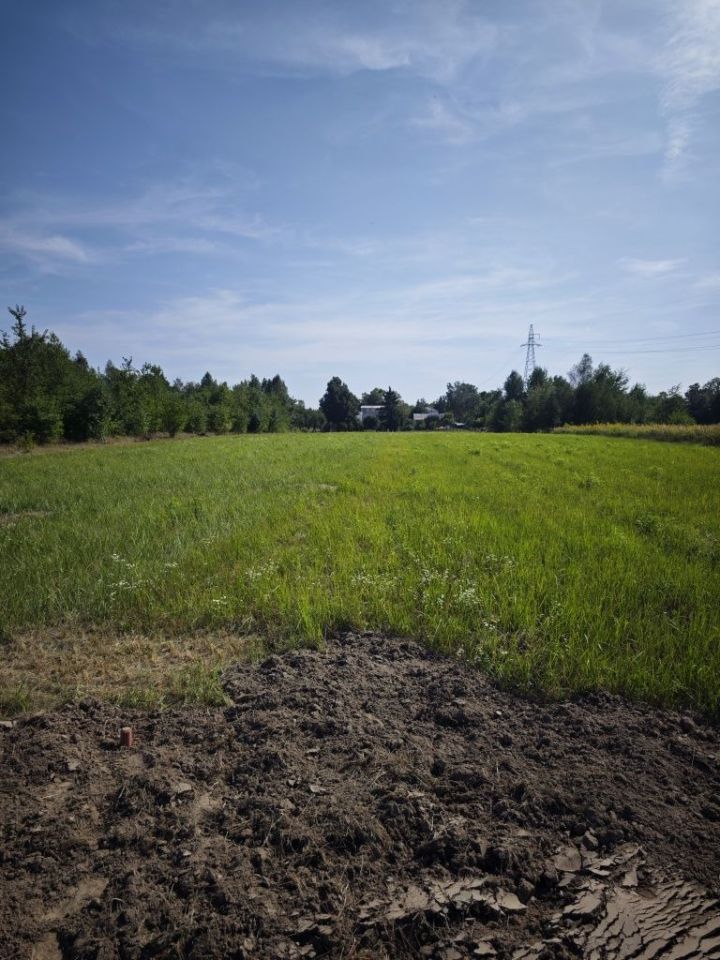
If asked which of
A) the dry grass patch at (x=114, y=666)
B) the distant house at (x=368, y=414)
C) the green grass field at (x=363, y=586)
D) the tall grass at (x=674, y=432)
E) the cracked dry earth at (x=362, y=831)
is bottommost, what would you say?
the cracked dry earth at (x=362, y=831)

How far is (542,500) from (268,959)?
Answer: 8.91 meters

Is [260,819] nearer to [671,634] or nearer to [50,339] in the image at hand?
[671,634]

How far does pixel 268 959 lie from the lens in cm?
145

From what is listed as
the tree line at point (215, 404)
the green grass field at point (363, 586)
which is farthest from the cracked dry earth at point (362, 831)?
the tree line at point (215, 404)

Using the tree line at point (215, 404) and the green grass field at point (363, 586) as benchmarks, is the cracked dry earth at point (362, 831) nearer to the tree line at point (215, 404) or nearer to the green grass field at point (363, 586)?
the green grass field at point (363, 586)

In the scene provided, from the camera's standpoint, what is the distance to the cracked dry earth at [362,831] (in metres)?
1.55

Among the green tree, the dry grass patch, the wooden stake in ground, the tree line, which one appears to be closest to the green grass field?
the dry grass patch

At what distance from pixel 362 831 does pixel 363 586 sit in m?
2.75

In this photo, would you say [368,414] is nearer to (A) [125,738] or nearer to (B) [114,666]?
(B) [114,666]

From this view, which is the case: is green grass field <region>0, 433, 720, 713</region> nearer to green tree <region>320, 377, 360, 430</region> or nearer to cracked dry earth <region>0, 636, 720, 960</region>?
cracked dry earth <region>0, 636, 720, 960</region>

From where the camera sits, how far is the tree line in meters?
29.5

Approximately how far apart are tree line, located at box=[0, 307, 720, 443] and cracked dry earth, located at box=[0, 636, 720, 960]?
1218 inches

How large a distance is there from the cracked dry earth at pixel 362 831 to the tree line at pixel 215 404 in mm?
30926

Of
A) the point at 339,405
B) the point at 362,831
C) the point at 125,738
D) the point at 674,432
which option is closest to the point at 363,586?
the point at 125,738
